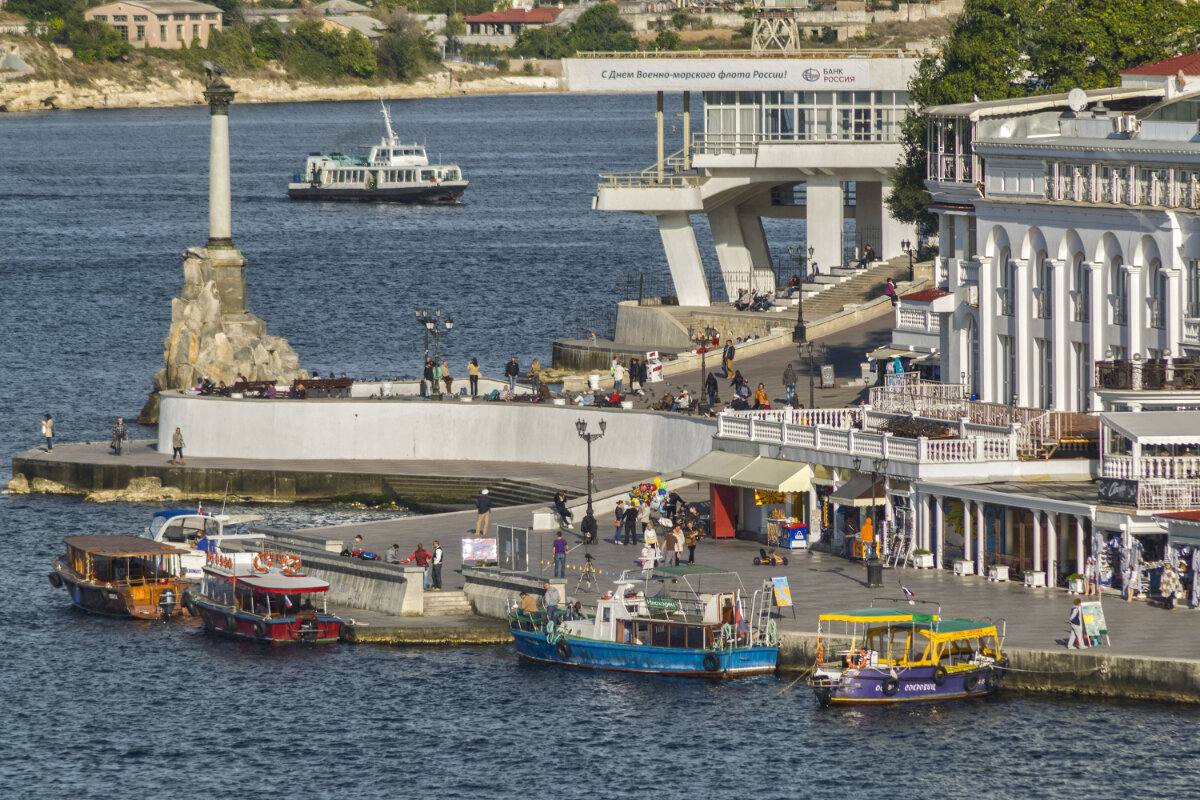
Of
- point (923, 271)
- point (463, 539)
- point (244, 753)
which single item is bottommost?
point (244, 753)

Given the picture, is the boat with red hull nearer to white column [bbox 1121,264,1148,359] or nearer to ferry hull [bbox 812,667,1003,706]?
ferry hull [bbox 812,667,1003,706]

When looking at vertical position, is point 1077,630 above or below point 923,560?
below

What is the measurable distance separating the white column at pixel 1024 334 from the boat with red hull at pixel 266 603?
64.0 ft

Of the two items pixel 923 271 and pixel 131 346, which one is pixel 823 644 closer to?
pixel 923 271

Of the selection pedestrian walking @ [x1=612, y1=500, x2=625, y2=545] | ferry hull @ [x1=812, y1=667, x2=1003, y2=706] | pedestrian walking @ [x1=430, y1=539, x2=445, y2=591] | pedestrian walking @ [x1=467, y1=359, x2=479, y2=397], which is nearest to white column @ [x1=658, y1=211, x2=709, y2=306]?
pedestrian walking @ [x1=467, y1=359, x2=479, y2=397]

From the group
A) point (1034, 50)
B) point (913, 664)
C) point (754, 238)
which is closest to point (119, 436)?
point (1034, 50)

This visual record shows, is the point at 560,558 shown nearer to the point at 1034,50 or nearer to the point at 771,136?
the point at 1034,50

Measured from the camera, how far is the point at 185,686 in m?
54.2

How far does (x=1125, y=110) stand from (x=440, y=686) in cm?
2983

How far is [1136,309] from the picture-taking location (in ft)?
200

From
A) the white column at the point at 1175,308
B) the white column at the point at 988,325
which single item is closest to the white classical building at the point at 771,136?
the white column at the point at 988,325

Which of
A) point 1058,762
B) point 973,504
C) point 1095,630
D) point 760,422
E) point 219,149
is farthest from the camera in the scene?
point 219,149

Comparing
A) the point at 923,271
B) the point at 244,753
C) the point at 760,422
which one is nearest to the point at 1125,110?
the point at 760,422

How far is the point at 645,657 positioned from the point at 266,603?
10455 mm
